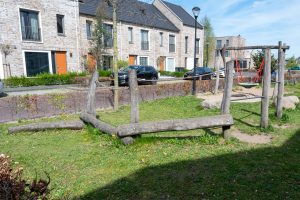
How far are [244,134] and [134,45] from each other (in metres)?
26.6

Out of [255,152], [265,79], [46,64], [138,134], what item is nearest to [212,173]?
[255,152]

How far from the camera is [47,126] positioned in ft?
23.4

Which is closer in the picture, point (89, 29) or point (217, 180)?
point (217, 180)

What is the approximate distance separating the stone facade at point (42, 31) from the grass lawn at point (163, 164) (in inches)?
623

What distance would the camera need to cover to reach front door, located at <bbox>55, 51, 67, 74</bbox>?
A: 2359 centimetres

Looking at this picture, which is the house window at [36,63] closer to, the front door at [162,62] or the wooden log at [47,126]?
the wooden log at [47,126]

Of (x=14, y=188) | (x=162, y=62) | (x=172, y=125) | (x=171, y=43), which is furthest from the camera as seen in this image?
(x=171, y=43)

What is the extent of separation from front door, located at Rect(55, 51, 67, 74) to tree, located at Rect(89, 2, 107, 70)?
3150mm

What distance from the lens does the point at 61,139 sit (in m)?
6.41

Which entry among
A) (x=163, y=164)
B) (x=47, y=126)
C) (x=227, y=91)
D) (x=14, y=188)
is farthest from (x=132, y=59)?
(x=14, y=188)

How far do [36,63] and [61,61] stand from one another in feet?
7.94

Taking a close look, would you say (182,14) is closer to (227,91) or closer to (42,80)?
(42,80)

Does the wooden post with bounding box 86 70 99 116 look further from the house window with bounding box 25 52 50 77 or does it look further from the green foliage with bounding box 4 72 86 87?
the house window with bounding box 25 52 50 77

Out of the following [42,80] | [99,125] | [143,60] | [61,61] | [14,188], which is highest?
[143,60]
